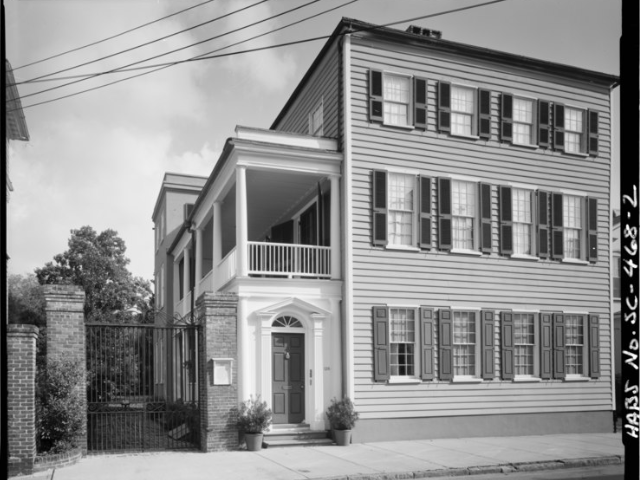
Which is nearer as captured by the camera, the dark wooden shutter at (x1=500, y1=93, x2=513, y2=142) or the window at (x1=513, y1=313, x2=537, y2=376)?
the window at (x1=513, y1=313, x2=537, y2=376)

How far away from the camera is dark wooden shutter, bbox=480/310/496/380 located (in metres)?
16.9

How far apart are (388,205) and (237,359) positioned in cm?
520

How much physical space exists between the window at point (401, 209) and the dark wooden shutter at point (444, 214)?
730mm

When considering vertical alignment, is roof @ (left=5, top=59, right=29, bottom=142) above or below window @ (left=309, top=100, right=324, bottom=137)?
below

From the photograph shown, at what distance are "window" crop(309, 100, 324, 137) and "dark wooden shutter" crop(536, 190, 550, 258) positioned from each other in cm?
612

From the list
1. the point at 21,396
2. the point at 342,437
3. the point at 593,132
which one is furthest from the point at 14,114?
the point at 593,132

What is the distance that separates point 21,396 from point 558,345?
43.1 ft

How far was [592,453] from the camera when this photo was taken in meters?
14.2

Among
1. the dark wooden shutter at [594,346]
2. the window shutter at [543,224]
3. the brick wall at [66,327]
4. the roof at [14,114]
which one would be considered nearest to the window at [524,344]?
the window shutter at [543,224]

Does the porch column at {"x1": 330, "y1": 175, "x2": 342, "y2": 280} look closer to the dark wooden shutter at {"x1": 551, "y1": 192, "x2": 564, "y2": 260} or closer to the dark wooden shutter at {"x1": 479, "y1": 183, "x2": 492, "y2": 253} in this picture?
the dark wooden shutter at {"x1": 479, "y1": 183, "x2": 492, "y2": 253}

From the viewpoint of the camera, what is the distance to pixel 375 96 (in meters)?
16.4

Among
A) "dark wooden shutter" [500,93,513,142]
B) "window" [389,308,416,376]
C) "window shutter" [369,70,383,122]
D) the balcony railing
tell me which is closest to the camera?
the balcony railing

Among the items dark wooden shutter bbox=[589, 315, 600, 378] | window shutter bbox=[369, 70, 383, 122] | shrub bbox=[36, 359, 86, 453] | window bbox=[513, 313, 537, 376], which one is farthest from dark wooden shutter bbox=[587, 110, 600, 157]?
shrub bbox=[36, 359, 86, 453]

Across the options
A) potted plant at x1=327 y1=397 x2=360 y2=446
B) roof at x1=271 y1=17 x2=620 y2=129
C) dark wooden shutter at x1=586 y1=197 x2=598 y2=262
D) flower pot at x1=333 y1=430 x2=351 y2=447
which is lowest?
flower pot at x1=333 y1=430 x2=351 y2=447
